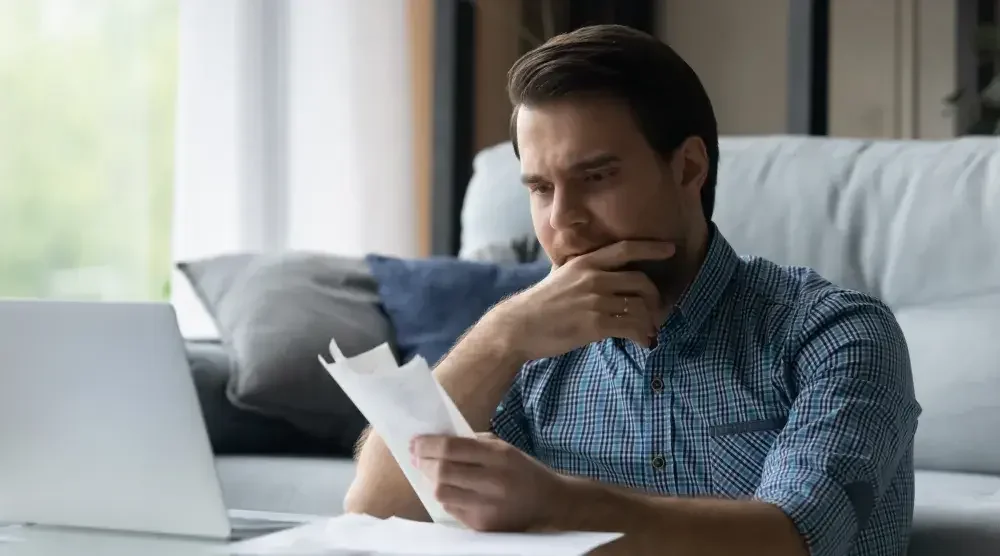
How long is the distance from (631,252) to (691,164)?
125mm

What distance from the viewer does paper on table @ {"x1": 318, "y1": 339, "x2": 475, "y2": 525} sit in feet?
2.79

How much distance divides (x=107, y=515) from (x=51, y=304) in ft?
0.60

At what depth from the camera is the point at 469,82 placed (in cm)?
279

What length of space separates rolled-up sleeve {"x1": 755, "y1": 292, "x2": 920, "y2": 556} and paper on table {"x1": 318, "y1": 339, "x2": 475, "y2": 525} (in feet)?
0.99

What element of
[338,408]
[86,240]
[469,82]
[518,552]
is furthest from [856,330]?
[86,240]

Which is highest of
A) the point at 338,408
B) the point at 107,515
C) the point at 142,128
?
the point at 142,128

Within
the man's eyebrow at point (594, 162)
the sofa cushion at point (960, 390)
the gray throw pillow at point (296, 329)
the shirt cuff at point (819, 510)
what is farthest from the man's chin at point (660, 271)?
the gray throw pillow at point (296, 329)

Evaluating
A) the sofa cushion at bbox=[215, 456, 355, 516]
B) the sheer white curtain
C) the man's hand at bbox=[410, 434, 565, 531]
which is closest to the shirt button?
the man's hand at bbox=[410, 434, 565, 531]

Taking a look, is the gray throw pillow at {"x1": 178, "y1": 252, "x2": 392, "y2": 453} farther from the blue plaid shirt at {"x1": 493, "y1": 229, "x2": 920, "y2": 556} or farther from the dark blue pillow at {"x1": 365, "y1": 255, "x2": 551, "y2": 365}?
the blue plaid shirt at {"x1": 493, "y1": 229, "x2": 920, "y2": 556}

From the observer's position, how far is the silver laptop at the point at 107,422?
0.94 meters

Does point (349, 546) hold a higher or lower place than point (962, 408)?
higher

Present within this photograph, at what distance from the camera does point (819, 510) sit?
3.23 ft

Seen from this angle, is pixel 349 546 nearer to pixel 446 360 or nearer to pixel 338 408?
pixel 446 360

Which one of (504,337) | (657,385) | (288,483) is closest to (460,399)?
(504,337)
